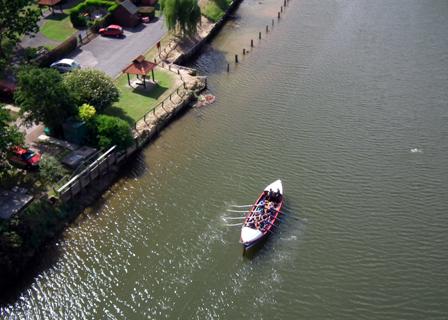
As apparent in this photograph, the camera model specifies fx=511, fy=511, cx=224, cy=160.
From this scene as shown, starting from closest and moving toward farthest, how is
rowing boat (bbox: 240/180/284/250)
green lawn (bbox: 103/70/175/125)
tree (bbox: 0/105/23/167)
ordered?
rowing boat (bbox: 240/180/284/250)
tree (bbox: 0/105/23/167)
green lawn (bbox: 103/70/175/125)

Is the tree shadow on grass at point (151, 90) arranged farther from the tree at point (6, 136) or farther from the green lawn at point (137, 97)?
the tree at point (6, 136)

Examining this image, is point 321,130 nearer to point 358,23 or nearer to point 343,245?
point 343,245

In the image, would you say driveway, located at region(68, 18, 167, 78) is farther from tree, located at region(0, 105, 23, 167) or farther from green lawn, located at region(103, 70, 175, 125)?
tree, located at region(0, 105, 23, 167)

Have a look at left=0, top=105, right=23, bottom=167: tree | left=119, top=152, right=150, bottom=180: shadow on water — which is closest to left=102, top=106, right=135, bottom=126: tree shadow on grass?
left=119, top=152, right=150, bottom=180: shadow on water

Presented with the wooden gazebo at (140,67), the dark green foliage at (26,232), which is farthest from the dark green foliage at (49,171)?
the wooden gazebo at (140,67)

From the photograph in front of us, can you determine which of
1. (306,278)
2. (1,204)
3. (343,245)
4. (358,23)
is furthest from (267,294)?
(358,23)

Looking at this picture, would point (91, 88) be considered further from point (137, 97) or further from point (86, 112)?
point (137, 97)
